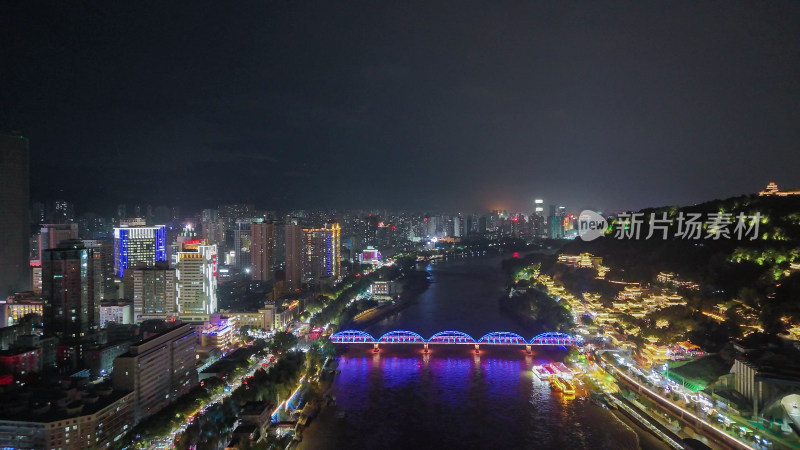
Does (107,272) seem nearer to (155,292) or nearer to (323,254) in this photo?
(155,292)

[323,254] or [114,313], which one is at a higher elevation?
[323,254]

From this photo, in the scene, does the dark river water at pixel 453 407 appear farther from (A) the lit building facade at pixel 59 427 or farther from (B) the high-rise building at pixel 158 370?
(A) the lit building facade at pixel 59 427

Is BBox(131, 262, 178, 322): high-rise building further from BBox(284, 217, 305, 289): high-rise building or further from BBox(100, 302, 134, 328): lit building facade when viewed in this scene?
BBox(284, 217, 305, 289): high-rise building

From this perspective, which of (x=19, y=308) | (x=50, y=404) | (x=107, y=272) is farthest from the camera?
(x=107, y=272)

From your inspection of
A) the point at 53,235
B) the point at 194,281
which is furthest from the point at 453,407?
the point at 53,235

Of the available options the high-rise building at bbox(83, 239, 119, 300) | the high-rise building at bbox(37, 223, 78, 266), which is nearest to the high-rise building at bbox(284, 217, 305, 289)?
the high-rise building at bbox(83, 239, 119, 300)

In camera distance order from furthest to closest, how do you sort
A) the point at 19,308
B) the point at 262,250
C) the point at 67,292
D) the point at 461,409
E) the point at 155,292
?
the point at 262,250
the point at 155,292
the point at 19,308
the point at 67,292
the point at 461,409
